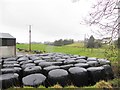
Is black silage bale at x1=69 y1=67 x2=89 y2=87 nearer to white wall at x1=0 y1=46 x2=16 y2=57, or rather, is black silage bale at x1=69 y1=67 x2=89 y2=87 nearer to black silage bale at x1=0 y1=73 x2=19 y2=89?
black silage bale at x1=0 y1=73 x2=19 y2=89

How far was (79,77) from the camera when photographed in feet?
31.1

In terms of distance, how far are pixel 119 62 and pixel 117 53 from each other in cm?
36

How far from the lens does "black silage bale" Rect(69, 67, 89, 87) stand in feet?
31.0

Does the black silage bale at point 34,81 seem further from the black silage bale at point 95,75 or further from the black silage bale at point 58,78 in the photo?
the black silage bale at point 95,75

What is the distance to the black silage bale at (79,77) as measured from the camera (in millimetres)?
9445

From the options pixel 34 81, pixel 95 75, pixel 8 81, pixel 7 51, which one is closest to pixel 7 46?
pixel 7 51

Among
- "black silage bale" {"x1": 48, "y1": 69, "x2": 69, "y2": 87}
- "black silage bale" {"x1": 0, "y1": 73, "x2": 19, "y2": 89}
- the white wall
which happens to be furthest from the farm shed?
"black silage bale" {"x1": 48, "y1": 69, "x2": 69, "y2": 87}

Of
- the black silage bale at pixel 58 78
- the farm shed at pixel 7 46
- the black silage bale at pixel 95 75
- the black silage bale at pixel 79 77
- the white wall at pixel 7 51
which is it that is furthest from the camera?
the farm shed at pixel 7 46

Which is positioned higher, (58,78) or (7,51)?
(7,51)

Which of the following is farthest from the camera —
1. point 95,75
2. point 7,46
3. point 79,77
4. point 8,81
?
point 7,46

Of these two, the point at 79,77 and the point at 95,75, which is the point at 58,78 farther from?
the point at 95,75

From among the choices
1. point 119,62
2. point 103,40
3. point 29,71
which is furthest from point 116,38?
point 29,71

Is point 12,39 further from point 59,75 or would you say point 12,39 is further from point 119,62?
point 119,62

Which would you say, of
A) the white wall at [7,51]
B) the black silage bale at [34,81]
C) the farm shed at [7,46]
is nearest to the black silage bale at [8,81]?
the black silage bale at [34,81]
